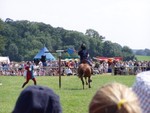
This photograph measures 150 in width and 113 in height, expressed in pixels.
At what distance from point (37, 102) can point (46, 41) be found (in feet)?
426

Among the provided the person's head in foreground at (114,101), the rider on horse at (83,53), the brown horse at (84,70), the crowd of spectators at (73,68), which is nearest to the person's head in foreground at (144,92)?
the person's head in foreground at (114,101)

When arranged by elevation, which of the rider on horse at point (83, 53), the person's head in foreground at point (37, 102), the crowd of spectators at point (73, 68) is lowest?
the crowd of spectators at point (73, 68)

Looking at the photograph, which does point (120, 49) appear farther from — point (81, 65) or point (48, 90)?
point (48, 90)

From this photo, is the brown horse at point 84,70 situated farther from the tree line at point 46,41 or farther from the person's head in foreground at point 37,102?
the tree line at point 46,41

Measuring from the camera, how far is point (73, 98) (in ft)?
50.7

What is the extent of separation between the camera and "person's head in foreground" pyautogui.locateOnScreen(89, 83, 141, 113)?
2391 millimetres

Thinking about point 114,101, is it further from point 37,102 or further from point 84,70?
point 84,70

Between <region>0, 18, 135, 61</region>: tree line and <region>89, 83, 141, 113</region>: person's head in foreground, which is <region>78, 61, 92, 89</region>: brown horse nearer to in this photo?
<region>89, 83, 141, 113</region>: person's head in foreground

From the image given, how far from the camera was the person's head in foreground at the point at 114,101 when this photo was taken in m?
2.39

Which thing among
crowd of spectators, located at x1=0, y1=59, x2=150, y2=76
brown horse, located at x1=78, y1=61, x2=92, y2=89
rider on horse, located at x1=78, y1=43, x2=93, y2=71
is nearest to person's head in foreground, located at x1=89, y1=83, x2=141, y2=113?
rider on horse, located at x1=78, y1=43, x2=93, y2=71

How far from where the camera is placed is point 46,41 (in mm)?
132250

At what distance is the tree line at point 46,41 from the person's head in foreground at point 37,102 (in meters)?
115

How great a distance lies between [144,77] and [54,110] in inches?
24.1

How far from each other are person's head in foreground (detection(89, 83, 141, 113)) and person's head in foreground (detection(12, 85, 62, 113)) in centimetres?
40
